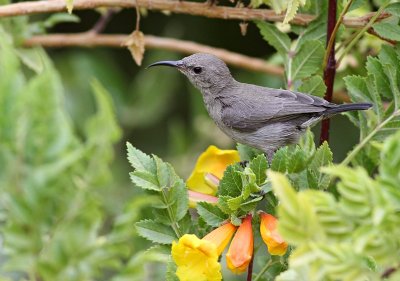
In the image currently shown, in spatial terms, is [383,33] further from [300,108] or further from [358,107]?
[300,108]

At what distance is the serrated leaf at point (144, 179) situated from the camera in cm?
240

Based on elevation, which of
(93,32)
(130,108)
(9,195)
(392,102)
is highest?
(9,195)

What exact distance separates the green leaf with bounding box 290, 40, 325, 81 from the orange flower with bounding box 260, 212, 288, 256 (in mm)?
823

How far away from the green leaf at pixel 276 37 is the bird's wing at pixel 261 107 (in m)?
0.18

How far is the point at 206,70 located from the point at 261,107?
0.43 m

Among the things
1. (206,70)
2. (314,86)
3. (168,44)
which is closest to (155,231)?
(314,86)

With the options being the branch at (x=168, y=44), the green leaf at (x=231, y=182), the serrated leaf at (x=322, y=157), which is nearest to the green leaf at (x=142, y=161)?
the green leaf at (x=231, y=182)

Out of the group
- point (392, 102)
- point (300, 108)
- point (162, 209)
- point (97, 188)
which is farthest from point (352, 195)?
point (300, 108)

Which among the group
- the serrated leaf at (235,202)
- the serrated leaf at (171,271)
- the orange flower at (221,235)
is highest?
the serrated leaf at (235,202)

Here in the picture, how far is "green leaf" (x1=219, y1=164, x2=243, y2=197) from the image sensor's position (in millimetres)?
2439

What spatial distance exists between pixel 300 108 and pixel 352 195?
169cm

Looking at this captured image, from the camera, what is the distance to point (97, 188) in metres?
1.66

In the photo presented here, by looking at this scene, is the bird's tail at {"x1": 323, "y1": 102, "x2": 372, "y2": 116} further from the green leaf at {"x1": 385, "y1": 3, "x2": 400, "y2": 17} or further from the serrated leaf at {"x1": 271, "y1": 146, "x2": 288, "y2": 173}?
the serrated leaf at {"x1": 271, "y1": 146, "x2": 288, "y2": 173}

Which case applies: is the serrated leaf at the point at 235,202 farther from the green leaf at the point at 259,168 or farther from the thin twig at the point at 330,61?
the thin twig at the point at 330,61
